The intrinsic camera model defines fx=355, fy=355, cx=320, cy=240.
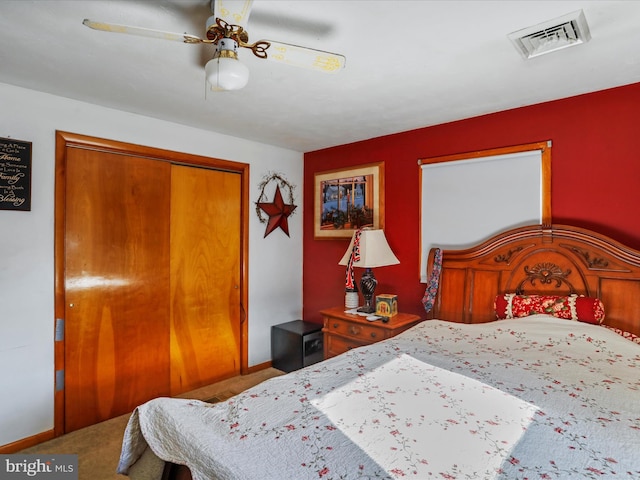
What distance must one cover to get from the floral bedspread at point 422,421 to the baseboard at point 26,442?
5.02 ft

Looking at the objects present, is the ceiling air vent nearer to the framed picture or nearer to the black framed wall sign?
the framed picture

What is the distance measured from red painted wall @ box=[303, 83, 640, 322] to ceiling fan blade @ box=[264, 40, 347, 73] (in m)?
1.74

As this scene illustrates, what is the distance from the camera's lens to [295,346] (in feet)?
11.6

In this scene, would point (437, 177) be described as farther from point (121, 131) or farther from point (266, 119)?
point (121, 131)

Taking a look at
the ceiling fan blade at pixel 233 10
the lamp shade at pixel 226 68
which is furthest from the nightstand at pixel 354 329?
the ceiling fan blade at pixel 233 10

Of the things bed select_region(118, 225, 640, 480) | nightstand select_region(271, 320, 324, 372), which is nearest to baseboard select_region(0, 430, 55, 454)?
bed select_region(118, 225, 640, 480)

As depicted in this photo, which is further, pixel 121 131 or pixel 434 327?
pixel 121 131

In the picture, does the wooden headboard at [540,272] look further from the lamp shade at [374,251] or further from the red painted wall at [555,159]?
the lamp shade at [374,251]

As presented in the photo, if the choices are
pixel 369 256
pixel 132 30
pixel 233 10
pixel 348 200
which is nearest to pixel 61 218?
pixel 132 30

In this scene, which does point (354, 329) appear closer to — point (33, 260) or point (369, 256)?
point (369, 256)

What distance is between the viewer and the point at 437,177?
3.01m

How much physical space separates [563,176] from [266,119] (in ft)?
7.36

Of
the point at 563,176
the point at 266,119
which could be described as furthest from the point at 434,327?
the point at 266,119

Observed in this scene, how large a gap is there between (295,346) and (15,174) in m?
2.60
